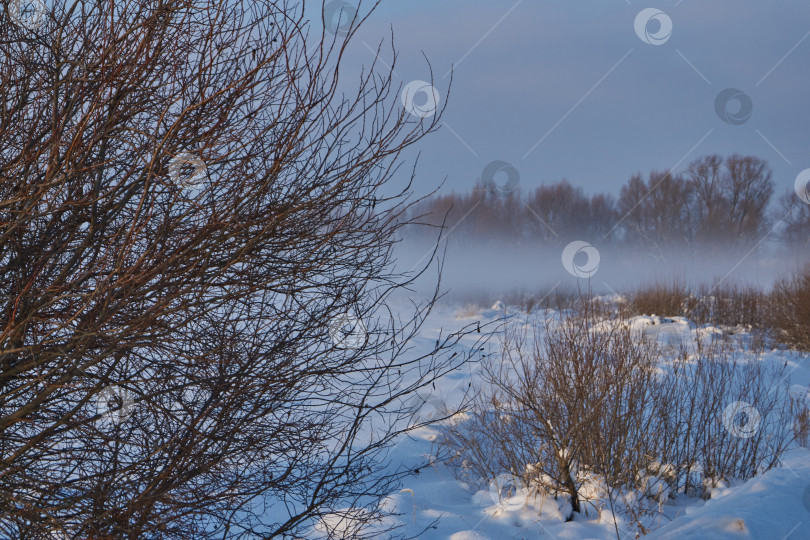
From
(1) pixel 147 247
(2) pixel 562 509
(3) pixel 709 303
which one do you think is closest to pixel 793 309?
(3) pixel 709 303

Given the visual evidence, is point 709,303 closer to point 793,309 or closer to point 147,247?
point 793,309

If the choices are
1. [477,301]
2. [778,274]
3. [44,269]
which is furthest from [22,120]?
[477,301]

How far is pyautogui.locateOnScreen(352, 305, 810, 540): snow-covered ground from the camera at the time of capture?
3580mm

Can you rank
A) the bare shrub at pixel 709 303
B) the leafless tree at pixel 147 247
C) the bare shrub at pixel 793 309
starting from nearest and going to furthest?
1. the leafless tree at pixel 147 247
2. the bare shrub at pixel 793 309
3. the bare shrub at pixel 709 303

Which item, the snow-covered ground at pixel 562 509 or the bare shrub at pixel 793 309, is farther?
the bare shrub at pixel 793 309

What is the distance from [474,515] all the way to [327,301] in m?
3.48

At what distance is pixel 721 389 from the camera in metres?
6.91

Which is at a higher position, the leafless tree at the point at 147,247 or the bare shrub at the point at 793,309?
the bare shrub at the point at 793,309

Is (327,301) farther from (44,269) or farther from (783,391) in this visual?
(783,391)

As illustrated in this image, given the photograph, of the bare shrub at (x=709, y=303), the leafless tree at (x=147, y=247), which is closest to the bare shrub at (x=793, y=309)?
the bare shrub at (x=709, y=303)

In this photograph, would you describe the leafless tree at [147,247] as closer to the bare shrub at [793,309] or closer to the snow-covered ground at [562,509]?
the snow-covered ground at [562,509]

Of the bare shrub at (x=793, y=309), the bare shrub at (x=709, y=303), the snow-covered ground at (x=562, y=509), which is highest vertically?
the bare shrub at (x=709, y=303)

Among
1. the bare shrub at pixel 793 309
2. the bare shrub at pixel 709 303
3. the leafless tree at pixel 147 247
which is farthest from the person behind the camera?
the bare shrub at pixel 709 303

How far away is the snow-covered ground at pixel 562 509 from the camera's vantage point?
3580 millimetres
